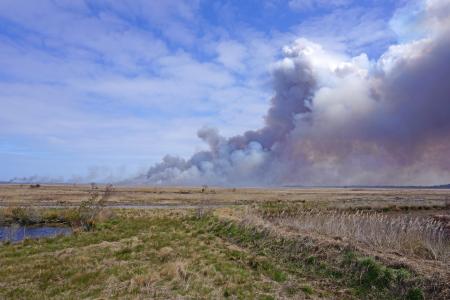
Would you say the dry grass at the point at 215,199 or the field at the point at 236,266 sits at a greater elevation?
the dry grass at the point at 215,199

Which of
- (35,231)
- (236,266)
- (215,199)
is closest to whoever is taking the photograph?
(236,266)

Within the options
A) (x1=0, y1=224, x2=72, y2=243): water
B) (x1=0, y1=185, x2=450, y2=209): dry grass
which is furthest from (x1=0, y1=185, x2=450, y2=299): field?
(x1=0, y1=185, x2=450, y2=209): dry grass

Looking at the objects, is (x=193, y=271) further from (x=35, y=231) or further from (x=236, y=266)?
(x=35, y=231)

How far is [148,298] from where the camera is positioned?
13.8 metres

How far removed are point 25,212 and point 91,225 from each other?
13.1m

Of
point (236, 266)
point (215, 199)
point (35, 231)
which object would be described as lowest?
point (35, 231)

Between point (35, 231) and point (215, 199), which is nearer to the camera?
point (35, 231)

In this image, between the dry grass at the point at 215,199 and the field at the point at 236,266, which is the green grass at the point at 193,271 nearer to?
the field at the point at 236,266

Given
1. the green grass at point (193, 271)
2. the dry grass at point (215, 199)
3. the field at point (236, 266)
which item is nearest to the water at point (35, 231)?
the field at point (236, 266)

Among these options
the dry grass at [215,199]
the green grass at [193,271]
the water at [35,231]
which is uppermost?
the dry grass at [215,199]

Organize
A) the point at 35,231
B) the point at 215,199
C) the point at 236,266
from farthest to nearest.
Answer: the point at 215,199 → the point at 35,231 → the point at 236,266

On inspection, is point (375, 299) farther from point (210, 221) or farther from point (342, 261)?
point (210, 221)

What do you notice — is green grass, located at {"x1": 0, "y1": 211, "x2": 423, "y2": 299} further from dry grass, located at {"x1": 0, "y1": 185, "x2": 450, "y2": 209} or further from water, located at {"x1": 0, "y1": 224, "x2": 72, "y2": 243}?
dry grass, located at {"x1": 0, "y1": 185, "x2": 450, "y2": 209}

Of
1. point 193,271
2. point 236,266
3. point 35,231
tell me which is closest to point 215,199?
point 35,231
